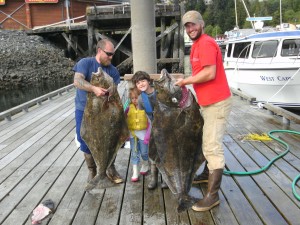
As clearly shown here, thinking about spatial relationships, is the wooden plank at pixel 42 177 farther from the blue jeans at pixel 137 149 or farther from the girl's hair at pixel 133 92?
the girl's hair at pixel 133 92

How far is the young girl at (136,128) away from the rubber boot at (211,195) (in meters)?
0.96

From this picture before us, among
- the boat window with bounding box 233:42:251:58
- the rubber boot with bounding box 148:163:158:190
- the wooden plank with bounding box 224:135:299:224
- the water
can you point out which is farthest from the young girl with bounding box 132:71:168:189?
the water

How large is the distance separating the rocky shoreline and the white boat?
1439 centimetres

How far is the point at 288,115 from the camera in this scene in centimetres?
715

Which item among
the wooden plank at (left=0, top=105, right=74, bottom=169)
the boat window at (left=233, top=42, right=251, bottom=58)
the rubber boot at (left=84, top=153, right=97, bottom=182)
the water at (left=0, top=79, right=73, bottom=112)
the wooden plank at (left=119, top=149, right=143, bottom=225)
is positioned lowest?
the water at (left=0, top=79, right=73, bottom=112)

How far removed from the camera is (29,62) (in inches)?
984

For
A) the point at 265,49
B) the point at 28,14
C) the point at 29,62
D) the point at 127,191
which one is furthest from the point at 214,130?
the point at 28,14

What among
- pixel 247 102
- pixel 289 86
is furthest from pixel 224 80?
pixel 289 86

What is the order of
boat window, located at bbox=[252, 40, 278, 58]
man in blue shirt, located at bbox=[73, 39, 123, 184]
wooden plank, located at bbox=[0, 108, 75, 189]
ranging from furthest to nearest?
boat window, located at bbox=[252, 40, 278, 58] < wooden plank, located at bbox=[0, 108, 75, 189] < man in blue shirt, located at bbox=[73, 39, 123, 184]

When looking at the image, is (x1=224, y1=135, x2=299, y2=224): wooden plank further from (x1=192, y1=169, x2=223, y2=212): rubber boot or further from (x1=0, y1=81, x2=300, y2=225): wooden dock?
(x1=192, y1=169, x2=223, y2=212): rubber boot

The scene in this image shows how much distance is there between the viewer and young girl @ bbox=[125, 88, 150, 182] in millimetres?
4117

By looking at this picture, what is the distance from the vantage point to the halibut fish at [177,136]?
340 centimetres

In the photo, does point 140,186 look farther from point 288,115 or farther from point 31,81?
point 31,81

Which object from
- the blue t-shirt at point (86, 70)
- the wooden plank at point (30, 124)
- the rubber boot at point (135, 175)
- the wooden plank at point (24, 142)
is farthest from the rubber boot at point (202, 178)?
the wooden plank at point (30, 124)
